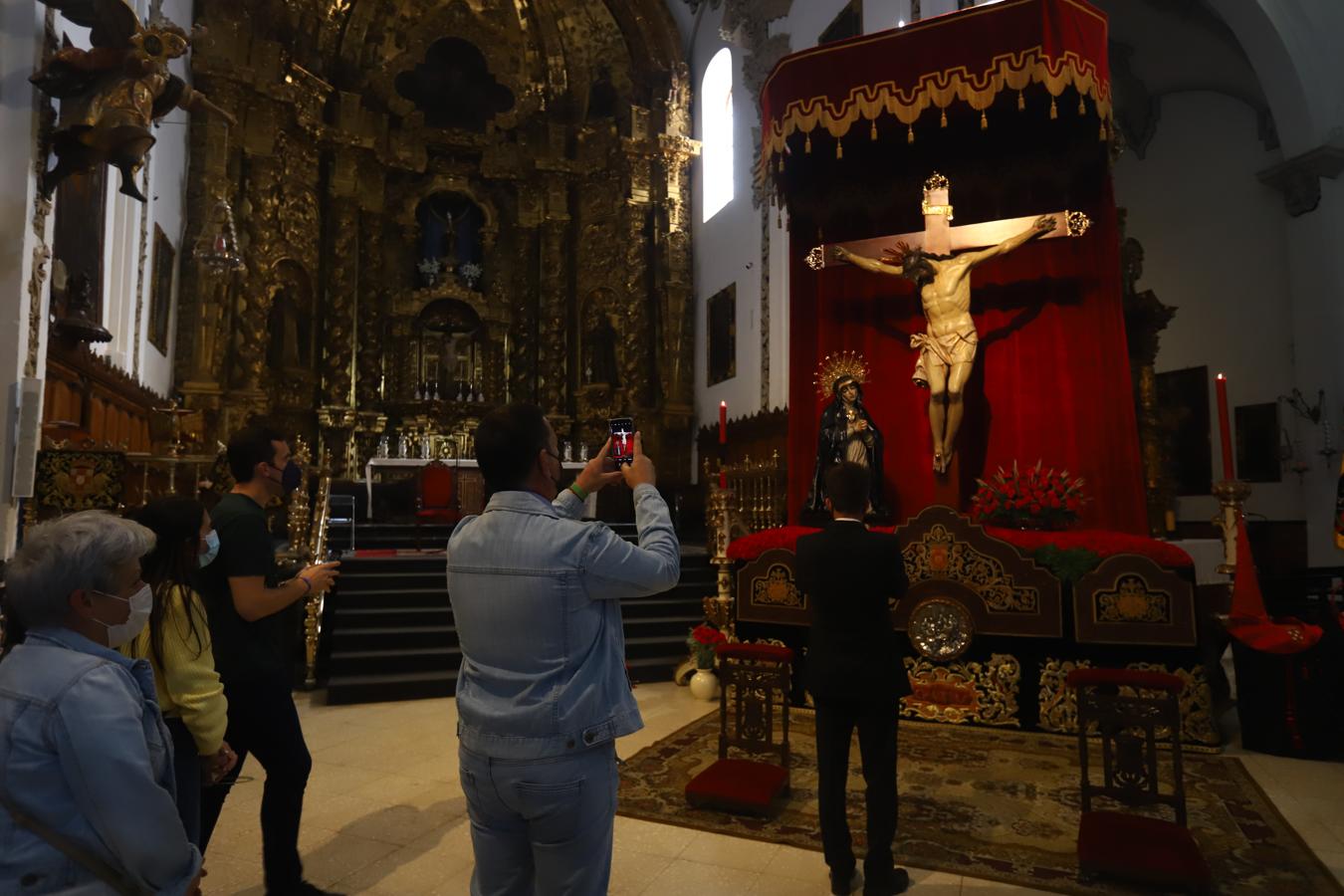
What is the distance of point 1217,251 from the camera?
1312 centimetres

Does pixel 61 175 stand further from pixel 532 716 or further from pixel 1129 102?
pixel 1129 102

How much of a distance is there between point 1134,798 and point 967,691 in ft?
7.66

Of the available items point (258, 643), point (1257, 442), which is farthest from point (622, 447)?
point (1257, 442)

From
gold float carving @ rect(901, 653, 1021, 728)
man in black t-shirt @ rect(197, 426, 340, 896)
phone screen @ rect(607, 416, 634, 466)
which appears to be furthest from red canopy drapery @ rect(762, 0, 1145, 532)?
man in black t-shirt @ rect(197, 426, 340, 896)

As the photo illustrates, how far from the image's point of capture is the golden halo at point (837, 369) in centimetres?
843

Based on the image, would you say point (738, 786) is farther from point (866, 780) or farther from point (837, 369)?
point (837, 369)

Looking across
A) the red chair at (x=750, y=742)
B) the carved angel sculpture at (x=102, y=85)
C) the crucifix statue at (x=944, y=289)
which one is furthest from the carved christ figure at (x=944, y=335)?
the carved angel sculpture at (x=102, y=85)

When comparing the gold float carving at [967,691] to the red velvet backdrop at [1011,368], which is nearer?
the gold float carving at [967,691]

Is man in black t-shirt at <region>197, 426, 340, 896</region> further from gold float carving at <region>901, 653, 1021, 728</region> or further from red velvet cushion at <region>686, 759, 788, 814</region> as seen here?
gold float carving at <region>901, 653, 1021, 728</region>

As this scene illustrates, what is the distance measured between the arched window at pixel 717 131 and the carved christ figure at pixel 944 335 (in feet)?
26.4

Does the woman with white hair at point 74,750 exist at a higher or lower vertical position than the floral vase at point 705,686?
higher

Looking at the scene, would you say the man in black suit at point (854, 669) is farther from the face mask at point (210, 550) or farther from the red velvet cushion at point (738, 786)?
the face mask at point (210, 550)

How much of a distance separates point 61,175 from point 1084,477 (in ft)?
28.5

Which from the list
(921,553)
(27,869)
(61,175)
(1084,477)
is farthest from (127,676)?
(1084,477)
